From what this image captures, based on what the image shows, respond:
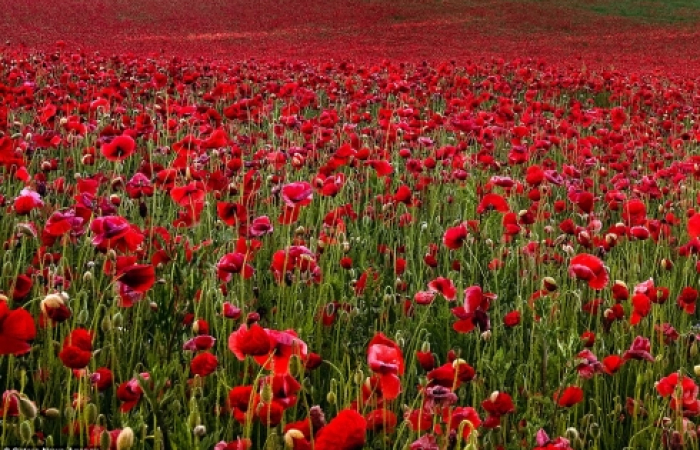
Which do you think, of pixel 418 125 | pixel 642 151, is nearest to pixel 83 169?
pixel 418 125

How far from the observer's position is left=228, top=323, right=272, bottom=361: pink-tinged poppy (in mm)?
1431

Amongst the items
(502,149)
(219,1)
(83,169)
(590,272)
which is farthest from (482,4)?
(590,272)

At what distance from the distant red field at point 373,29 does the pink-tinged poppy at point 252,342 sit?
44.9 feet

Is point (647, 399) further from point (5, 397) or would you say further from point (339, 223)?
point (5, 397)

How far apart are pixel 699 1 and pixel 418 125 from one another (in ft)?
108

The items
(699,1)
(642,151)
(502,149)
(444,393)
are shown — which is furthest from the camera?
(699,1)

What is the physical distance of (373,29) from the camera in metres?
23.7

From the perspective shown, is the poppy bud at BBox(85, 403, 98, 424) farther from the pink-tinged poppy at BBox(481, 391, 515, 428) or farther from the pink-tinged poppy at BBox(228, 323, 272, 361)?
the pink-tinged poppy at BBox(481, 391, 515, 428)

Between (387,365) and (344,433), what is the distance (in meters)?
0.26

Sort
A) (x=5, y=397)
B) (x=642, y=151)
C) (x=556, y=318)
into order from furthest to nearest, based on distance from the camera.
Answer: (x=642, y=151) → (x=556, y=318) → (x=5, y=397)

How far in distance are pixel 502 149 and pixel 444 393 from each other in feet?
16.0

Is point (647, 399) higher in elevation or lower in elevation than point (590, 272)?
lower

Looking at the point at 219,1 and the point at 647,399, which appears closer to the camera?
the point at 647,399

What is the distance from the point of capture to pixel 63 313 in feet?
5.39
